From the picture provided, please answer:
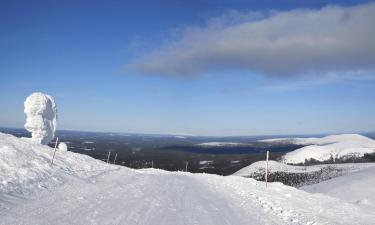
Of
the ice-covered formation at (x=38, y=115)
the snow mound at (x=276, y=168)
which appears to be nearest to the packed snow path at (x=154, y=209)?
the ice-covered formation at (x=38, y=115)

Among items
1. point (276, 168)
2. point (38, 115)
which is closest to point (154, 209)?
point (38, 115)

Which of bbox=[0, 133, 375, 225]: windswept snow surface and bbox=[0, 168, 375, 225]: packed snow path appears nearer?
bbox=[0, 168, 375, 225]: packed snow path

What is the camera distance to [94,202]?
13156mm

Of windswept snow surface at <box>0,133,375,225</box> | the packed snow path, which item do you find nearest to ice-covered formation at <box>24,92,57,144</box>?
windswept snow surface at <box>0,133,375,225</box>

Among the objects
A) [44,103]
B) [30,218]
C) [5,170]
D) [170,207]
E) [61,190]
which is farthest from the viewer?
[44,103]

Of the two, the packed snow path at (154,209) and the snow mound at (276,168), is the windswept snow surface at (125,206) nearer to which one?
the packed snow path at (154,209)

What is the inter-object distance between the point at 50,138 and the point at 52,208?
32.4 metres

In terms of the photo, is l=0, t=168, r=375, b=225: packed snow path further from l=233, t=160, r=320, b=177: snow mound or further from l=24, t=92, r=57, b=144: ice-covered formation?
l=233, t=160, r=320, b=177: snow mound

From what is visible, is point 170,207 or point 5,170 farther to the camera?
point 5,170

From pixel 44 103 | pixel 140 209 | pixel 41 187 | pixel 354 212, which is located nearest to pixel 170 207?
pixel 140 209

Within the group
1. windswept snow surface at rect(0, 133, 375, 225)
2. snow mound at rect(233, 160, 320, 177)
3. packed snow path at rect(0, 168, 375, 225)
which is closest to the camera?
packed snow path at rect(0, 168, 375, 225)

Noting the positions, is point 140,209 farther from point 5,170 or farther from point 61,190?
point 5,170

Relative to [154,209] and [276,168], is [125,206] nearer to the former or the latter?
[154,209]

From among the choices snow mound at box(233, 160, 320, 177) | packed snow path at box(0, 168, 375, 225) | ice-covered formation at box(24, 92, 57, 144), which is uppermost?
ice-covered formation at box(24, 92, 57, 144)
